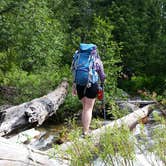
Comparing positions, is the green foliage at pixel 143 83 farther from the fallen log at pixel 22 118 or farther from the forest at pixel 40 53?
the fallen log at pixel 22 118

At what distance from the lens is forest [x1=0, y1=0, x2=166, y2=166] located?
13.9 ft

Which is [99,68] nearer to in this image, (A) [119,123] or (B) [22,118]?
(B) [22,118]

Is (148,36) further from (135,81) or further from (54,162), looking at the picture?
(54,162)

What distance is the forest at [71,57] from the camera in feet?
13.9

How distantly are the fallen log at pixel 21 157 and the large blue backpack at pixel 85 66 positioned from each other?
293cm

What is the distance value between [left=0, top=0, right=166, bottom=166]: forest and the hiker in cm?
68

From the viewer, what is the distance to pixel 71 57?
21844mm

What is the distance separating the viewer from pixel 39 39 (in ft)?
59.7

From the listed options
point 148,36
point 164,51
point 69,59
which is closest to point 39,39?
point 69,59

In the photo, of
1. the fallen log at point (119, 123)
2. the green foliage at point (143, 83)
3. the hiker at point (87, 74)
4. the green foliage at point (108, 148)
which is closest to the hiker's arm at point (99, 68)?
the hiker at point (87, 74)

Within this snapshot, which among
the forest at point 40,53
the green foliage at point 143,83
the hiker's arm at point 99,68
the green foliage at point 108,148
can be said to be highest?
the green foliage at point 108,148

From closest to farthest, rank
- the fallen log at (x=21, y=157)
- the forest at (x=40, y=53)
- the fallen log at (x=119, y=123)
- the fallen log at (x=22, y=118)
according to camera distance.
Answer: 1. the fallen log at (x=119, y=123)
2. the fallen log at (x=21, y=157)
3. the fallen log at (x=22, y=118)
4. the forest at (x=40, y=53)

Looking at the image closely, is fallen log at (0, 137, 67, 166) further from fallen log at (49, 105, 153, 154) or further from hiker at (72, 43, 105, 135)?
hiker at (72, 43, 105, 135)

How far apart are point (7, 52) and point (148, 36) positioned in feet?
46.5
